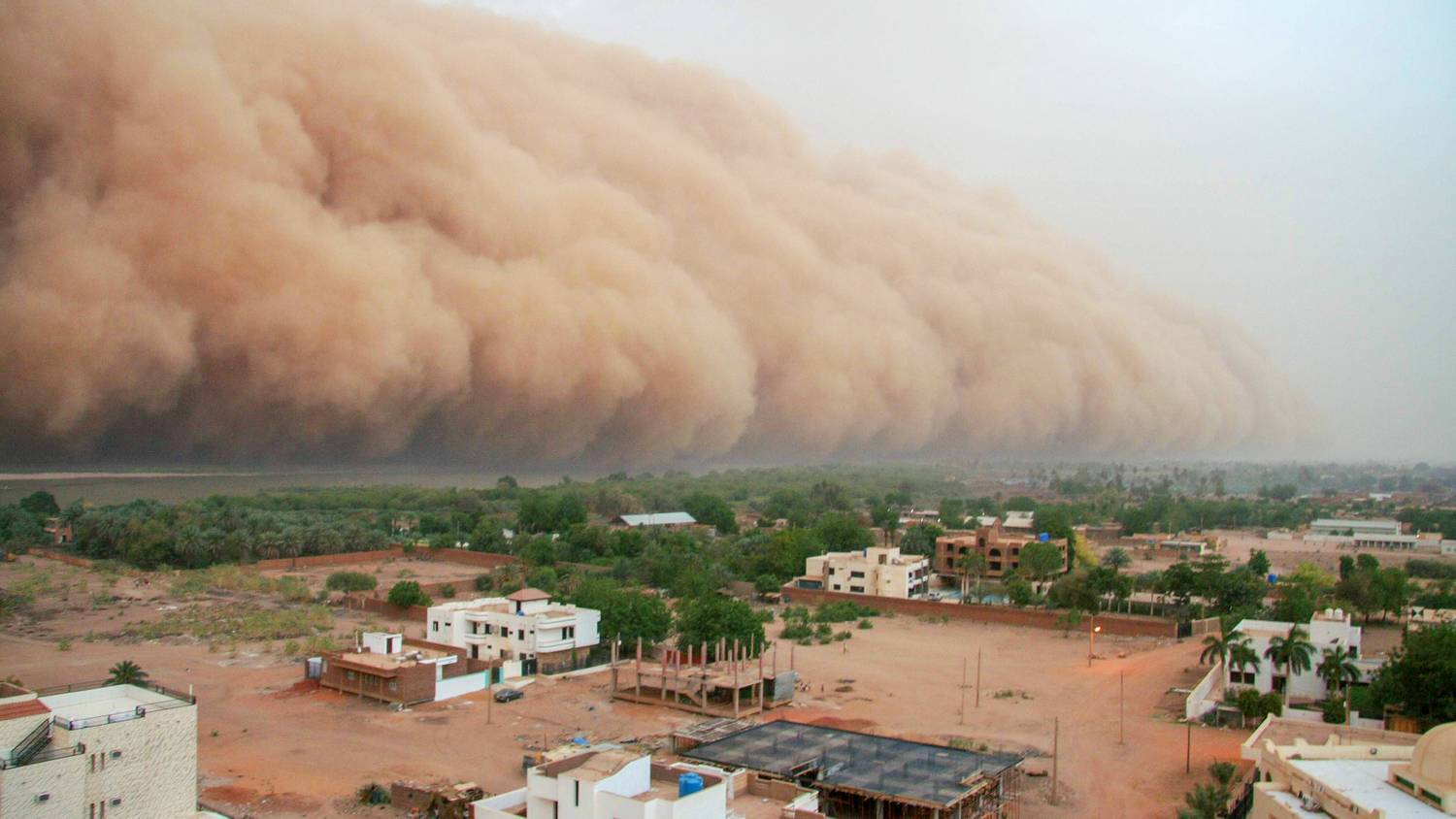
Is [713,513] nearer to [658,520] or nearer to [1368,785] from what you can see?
[658,520]

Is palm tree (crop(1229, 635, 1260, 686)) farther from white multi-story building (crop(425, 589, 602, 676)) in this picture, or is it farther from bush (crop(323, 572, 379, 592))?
bush (crop(323, 572, 379, 592))

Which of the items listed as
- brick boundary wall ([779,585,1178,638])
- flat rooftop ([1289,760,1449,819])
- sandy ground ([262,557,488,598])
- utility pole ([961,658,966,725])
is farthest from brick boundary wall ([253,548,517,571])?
flat rooftop ([1289,760,1449,819])

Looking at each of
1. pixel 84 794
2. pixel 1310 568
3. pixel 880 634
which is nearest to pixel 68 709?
pixel 84 794

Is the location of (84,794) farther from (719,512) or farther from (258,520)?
(719,512)

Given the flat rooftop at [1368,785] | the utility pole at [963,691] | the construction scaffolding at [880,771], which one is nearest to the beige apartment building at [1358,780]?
the flat rooftop at [1368,785]

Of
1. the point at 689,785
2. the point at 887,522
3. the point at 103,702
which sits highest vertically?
the point at 103,702

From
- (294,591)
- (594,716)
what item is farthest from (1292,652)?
(294,591)

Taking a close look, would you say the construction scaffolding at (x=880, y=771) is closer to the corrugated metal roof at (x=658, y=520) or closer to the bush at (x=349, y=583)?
the bush at (x=349, y=583)
